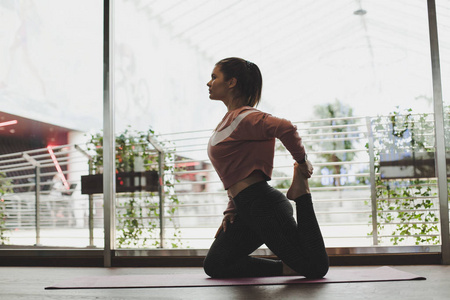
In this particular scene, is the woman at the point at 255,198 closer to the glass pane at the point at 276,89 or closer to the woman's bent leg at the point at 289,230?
the woman's bent leg at the point at 289,230

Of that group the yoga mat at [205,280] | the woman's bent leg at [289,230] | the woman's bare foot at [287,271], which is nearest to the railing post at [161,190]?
the yoga mat at [205,280]

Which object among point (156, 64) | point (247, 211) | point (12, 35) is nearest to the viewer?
point (247, 211)

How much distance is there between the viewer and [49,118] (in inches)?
159

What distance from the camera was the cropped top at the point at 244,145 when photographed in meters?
2.27

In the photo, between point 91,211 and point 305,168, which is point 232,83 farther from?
point 91,211

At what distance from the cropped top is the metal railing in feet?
4.12

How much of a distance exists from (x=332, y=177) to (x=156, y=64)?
151 centimetres

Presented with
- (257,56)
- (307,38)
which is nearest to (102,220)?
(257,56)

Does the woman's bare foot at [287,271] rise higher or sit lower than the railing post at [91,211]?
lower

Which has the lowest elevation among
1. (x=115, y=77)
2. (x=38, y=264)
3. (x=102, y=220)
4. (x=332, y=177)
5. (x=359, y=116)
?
(x=38, y=264)

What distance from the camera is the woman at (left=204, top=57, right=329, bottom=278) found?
2.26 meters

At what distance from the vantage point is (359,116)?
348 cm

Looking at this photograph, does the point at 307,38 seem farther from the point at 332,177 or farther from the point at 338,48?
the point at 332,177

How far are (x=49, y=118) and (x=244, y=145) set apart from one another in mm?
2245
